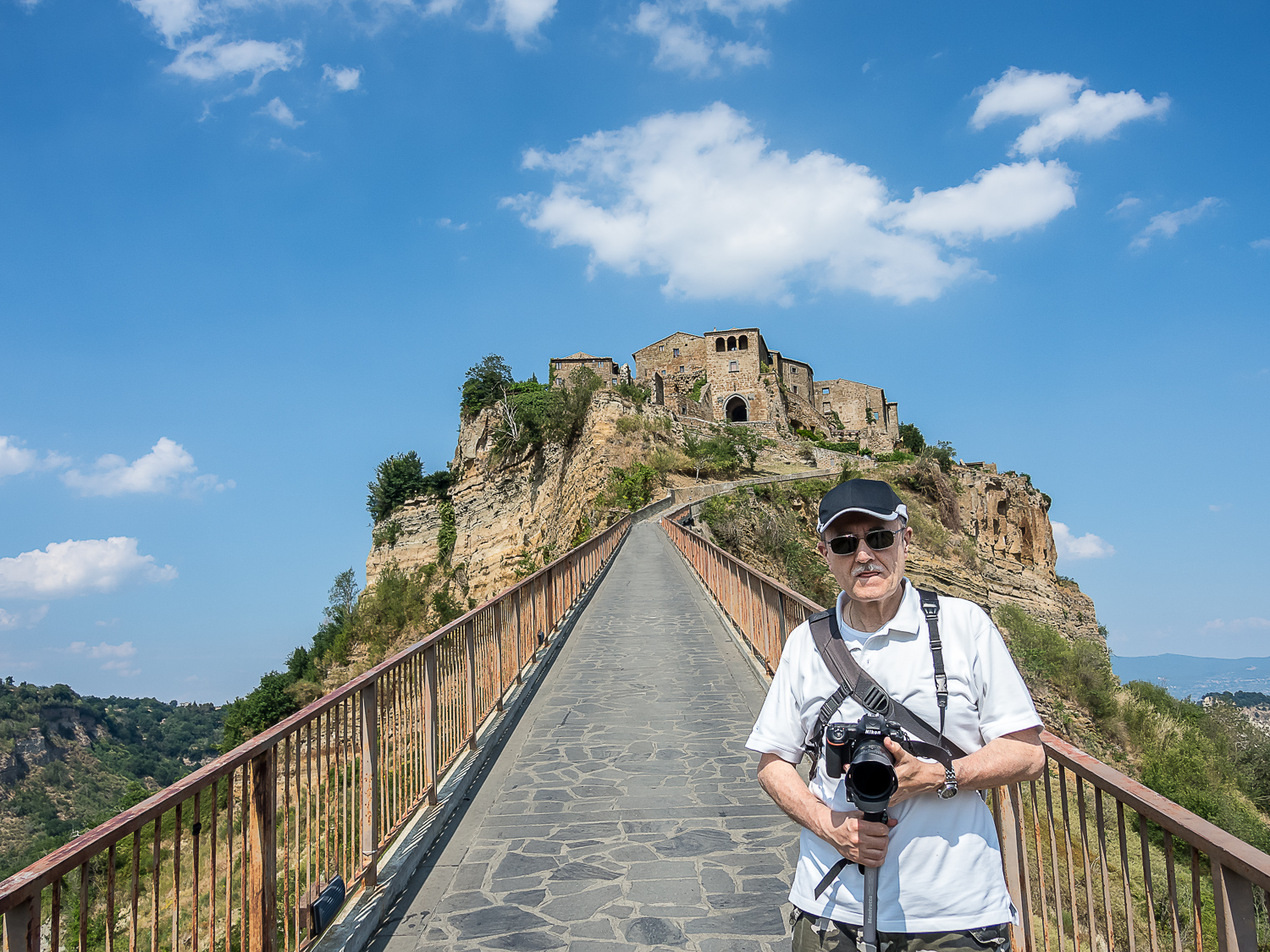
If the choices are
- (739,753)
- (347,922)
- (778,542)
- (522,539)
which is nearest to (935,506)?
(778,542)

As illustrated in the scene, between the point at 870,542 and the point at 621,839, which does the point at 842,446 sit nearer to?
the point at 621,839

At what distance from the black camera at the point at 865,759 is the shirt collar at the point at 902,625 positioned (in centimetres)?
27

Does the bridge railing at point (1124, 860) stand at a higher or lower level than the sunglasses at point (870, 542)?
lower

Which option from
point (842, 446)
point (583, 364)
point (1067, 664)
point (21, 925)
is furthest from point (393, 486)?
point (21, 925)

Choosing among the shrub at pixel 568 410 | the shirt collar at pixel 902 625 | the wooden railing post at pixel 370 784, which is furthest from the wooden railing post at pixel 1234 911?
the shrub at pixel 568 410

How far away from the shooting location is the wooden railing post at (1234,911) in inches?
76.7

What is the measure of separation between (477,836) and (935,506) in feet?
166

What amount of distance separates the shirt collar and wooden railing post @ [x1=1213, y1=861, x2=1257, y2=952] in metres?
0.93

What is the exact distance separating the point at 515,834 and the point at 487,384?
57156 mm

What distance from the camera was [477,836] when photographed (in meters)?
5.45

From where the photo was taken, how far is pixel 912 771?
2115 mm

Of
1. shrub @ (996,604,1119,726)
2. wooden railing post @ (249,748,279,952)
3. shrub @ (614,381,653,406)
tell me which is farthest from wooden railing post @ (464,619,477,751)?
shrub @ (614,381,653,406)

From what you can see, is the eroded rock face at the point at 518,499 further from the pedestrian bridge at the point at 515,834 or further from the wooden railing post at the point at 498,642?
the pedestrian bridge at the point at 515,834

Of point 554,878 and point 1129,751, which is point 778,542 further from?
point 554,878
